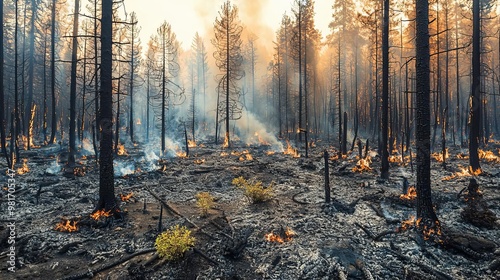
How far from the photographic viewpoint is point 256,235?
7.14m

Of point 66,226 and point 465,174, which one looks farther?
point 465,174

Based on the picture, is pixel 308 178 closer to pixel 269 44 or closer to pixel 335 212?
pixel 335 212

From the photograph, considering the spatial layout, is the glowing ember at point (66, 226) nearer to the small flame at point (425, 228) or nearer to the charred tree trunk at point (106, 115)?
the charred tree trunk at point (106, 115)

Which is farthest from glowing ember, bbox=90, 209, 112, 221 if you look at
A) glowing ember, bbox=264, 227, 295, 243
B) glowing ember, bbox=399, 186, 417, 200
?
glowing ember, bbox=399, 186, 417, 200

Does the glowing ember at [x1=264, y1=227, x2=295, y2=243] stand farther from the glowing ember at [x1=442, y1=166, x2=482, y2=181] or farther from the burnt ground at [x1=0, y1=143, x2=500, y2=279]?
the glowing ember at [x1=442, y1=166, x2=482, y2=181]

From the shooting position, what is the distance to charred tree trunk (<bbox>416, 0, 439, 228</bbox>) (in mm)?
6746

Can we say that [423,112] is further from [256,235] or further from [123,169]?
[123,169]

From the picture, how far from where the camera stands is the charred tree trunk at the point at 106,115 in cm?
785

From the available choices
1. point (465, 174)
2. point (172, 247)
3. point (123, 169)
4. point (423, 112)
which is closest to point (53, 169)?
point (123, 169)

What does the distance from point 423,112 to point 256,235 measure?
5.61 metres

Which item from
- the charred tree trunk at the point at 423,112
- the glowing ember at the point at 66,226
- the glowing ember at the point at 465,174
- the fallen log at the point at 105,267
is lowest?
the fallen log at the point at 105,267

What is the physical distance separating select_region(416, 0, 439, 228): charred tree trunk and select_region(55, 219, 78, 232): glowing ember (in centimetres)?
951

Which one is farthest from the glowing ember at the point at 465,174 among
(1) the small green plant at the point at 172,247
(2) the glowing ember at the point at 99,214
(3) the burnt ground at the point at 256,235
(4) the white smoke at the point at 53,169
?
(4) the white smoke at the point at 53,169

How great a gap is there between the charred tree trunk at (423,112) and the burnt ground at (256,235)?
2.31ft
